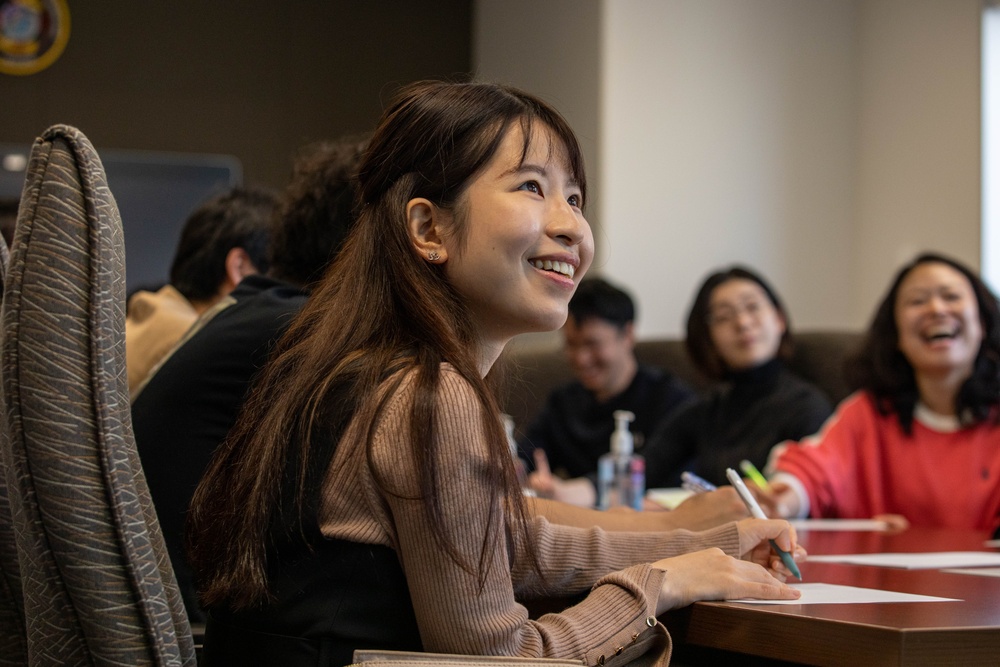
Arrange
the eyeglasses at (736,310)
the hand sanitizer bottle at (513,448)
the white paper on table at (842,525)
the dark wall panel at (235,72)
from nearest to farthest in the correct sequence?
the hand sanitizer bottle at (513,448) < the white paper on table at (842,525) < the eyeglasses at (736,310) < the dark wall panel at (235,72)

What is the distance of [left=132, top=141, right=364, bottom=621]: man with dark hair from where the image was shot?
1.60m

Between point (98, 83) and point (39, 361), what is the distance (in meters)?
4.32

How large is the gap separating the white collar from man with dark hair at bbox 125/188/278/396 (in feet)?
4.87

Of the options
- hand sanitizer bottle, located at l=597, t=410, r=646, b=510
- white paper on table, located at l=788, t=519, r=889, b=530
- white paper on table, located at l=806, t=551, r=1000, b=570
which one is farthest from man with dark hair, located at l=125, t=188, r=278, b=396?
white paper on table, located at l=806, t=551, r=1000, b=570

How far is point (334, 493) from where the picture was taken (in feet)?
3.18

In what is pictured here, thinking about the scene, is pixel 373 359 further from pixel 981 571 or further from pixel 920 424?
pixel 920 424

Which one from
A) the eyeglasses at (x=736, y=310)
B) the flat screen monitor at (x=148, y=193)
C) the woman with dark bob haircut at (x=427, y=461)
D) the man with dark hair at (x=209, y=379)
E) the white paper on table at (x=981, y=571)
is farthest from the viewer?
the flat screen monitor at (x=148, y=193)

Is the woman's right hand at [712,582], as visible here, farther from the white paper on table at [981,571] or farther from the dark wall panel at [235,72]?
the dark wall panel at [235,72]

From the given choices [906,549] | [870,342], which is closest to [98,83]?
[870,342]

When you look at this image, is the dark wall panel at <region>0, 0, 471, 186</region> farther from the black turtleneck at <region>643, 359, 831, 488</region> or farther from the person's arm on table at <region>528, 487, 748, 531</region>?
the person's arm on table at <region>528, 487, 748, 531</region>

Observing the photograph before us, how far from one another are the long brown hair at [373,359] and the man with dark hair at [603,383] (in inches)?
94.6

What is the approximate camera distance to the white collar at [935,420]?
2.47 meters

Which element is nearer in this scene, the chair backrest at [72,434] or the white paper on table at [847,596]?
the chair backrest at [72,434]

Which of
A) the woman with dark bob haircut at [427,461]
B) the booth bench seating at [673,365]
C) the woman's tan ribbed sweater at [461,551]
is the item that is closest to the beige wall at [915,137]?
the booth bench seating at [673,365]
